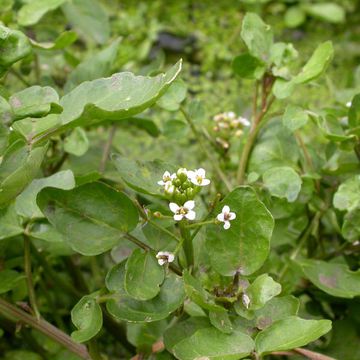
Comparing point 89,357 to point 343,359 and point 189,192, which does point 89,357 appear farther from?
point 343,359

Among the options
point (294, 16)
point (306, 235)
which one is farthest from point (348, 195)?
point (294, 16)

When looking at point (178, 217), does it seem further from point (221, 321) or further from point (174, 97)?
point (174, 97)

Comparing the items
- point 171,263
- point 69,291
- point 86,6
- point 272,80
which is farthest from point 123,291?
point 86,6

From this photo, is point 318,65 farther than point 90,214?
Yes

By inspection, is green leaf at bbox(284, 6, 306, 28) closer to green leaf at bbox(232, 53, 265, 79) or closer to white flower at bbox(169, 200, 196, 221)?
green leaf at bbox(232, 53, 265, 79)

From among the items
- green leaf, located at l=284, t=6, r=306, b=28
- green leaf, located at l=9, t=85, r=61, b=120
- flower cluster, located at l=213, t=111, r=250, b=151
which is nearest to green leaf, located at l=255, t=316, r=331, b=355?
green leaf, located at l=9, t=85, r=61, b=120

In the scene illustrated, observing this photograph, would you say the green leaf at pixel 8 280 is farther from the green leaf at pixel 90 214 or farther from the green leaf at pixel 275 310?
the green leaf at pixel 275 310

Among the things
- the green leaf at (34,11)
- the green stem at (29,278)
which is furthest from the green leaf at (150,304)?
the green leaf at (34,11)
